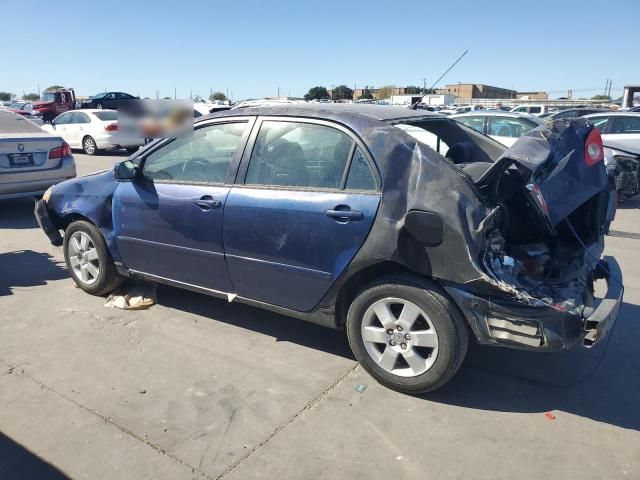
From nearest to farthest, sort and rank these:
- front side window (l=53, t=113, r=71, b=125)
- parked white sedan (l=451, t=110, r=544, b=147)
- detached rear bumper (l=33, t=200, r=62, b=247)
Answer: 1. detached rear bumper (l=33, t=200, r=62, b=247)
2. parked white sedan (l=451, t=110, r=544, b=147)
3. front side window (l=53, t=113, r=71, b=125)

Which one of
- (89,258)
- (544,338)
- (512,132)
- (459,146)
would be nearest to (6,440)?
(89,258)

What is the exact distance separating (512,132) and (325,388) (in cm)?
843

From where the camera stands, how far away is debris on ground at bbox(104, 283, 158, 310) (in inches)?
182

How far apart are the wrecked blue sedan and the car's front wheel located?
13534 millimetres

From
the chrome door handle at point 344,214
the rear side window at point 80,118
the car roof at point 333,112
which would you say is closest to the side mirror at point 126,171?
the car roof at point 333,112

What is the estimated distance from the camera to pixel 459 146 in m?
4.52

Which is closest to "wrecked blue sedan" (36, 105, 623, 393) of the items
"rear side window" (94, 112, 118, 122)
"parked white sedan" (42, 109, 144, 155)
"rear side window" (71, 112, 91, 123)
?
"parked white sedan" (42, 109, 144, 155)

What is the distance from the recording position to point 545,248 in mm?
3717

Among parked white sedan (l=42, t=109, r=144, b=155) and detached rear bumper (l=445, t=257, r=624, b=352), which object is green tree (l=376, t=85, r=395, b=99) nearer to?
parked white sedan (l=42, t=109, r=144, b=155)

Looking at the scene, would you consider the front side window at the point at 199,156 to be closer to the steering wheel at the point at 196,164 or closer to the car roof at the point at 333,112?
the steering wheel at the point at 196,164

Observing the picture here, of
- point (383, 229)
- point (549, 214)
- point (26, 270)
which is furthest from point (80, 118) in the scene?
point (549, 214)

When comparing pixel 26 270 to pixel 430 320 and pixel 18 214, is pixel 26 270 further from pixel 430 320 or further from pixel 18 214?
pixel 430 320

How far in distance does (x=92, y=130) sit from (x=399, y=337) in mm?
15719

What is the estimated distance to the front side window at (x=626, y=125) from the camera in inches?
421
